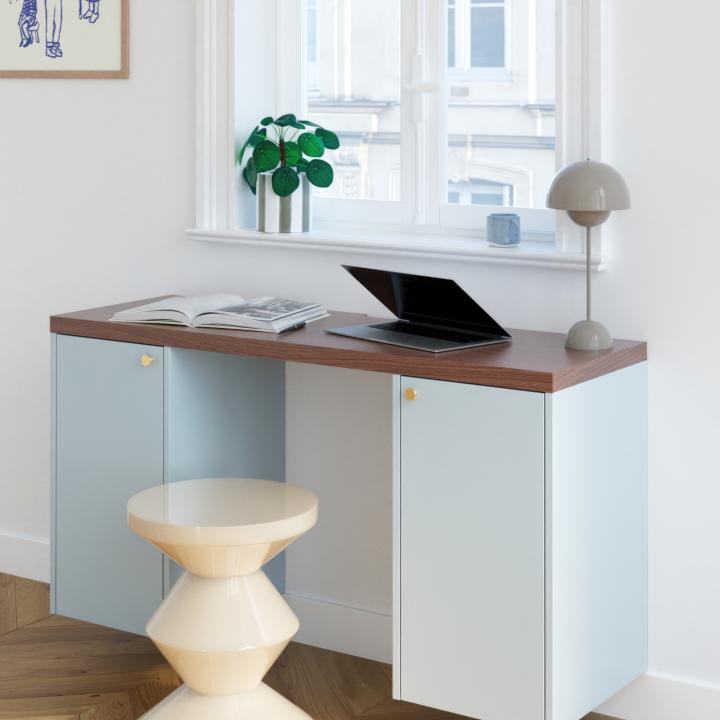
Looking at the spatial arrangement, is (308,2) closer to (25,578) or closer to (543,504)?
(543,504)

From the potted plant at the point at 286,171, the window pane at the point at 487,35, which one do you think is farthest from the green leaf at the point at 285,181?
the window pane at the point at 487,35

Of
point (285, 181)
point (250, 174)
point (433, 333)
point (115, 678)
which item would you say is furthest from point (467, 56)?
point (115, 678)

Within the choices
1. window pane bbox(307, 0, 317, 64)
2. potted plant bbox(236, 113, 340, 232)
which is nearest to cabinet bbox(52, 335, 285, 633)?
potted plant bbox(236, 113, 340, 232)

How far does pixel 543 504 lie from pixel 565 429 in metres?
0.15

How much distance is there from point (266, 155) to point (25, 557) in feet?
5.09

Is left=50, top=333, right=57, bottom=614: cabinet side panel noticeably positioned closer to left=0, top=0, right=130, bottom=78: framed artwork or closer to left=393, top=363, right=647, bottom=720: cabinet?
left=0, top=0, right=130, bottom=78: framed artwork

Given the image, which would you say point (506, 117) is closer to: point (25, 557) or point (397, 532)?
point (397, 532)

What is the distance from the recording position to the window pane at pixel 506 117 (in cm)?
296

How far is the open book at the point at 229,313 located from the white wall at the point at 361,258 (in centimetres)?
22

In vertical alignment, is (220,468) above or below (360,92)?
below

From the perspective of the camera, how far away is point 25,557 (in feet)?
12.6

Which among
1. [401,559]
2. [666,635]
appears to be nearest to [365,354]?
[401,559]

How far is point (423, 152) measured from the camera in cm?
311

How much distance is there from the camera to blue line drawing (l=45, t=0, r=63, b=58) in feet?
11.5
